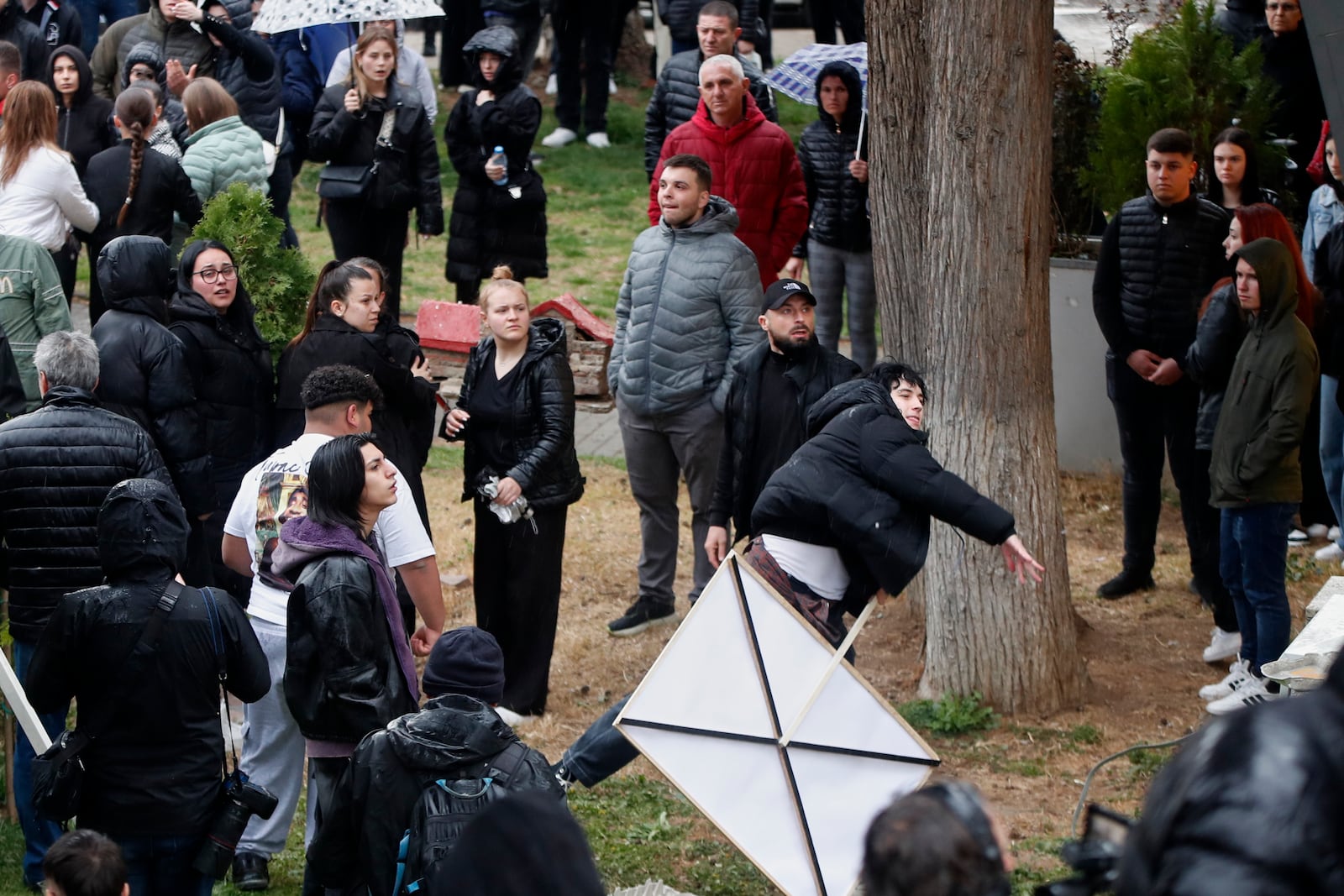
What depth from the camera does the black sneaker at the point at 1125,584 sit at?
7816 millimetres

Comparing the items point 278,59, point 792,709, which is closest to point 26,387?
point 792,709

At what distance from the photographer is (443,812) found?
3637 millimetres

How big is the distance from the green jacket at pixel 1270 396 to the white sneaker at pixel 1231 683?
2.39 ft

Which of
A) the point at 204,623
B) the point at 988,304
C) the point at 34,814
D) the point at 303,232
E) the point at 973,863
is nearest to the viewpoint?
the point at 973,863

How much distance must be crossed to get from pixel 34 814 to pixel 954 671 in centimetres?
346

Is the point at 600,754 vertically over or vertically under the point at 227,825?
under

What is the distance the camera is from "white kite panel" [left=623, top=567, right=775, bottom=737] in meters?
4.96

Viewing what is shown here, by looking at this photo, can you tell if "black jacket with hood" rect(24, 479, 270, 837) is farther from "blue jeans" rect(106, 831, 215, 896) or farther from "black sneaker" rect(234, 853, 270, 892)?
"black sneaker" rect(234, 853, 270, 892)

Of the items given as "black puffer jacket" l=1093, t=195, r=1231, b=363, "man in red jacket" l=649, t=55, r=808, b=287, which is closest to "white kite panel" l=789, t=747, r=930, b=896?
"black puffer jacket" l=1093, t=195, r=1231, b=363

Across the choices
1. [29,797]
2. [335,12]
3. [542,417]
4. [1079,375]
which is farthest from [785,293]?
[335,12]

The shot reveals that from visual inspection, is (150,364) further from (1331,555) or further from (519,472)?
(1331,555)

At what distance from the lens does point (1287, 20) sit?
9250 mm

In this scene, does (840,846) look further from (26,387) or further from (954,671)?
(26,387)

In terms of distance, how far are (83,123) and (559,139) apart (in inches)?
267
